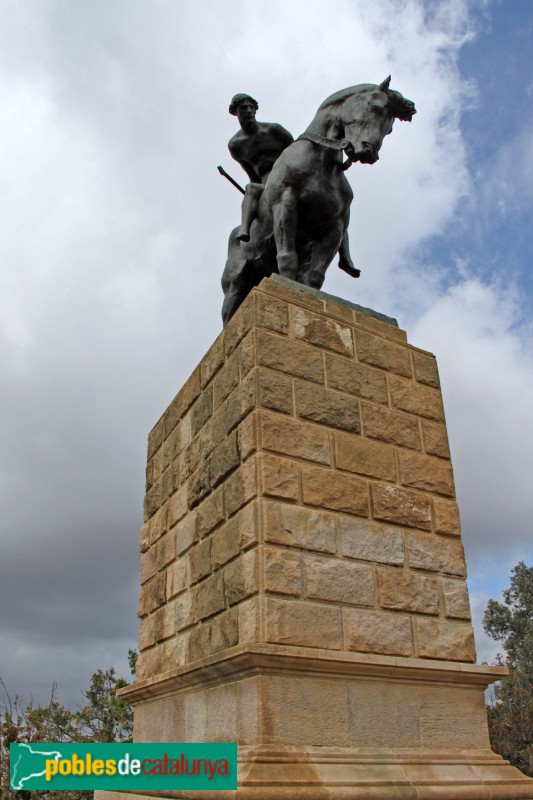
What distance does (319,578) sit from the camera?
4258 mm

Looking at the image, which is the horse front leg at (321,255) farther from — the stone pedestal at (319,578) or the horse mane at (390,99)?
the horse mane at (390,99)

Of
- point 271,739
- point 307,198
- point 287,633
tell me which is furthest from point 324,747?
point 307,198

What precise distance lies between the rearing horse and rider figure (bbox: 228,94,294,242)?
814 millimetres

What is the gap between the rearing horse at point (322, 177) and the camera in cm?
567

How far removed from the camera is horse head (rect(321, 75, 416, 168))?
5582mm

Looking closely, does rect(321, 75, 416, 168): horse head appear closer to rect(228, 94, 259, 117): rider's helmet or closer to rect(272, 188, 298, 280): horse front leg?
rect(272, 188, 298, 280): horse front leg

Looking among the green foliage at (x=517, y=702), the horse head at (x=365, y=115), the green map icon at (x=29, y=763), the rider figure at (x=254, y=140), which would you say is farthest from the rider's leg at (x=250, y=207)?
the green foliage at (x=517, y=702)

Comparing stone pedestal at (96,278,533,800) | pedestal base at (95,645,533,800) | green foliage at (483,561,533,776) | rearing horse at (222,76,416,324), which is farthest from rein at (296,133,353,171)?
green foliage at (483,561,533,776)

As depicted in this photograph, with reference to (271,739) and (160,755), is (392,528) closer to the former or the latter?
(271,739)

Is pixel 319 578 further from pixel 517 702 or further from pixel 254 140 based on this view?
pixel 517 702

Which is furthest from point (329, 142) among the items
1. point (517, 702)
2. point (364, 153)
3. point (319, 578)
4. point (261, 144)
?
point (517, 702)

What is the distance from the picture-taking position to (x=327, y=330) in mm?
5223

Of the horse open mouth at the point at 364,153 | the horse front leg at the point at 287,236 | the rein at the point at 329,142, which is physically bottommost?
the horse front leg at the point at 287,236

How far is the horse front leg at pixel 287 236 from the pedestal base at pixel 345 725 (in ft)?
10.1
